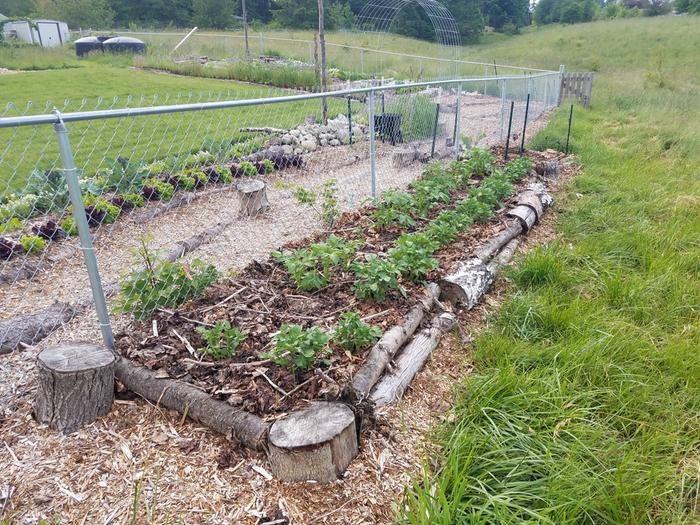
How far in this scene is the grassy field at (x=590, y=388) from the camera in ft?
6.13

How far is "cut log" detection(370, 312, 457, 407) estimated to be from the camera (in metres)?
2.45

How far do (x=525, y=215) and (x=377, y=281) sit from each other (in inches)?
103

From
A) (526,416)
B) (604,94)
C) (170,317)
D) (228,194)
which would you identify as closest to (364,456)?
(526,416)

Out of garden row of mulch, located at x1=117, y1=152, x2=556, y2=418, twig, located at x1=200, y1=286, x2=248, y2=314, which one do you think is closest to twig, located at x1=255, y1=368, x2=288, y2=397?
garden row of mulch, located at x1=117, y1=152, x2=556, y2=418

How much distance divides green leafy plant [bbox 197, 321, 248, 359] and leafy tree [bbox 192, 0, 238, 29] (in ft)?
157

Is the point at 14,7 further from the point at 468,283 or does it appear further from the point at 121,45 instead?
the point at 468,283

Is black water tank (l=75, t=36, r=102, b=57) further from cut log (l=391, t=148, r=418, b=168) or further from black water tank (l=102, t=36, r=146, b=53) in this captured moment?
cut log (l=391, t=148, r=418, b=168)

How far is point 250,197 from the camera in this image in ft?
18.0

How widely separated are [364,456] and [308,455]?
0.32m

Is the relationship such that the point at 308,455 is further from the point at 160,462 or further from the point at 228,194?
the point at 228,194

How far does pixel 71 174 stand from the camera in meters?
2.35

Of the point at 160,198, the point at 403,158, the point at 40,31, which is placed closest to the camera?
the point at 160,198

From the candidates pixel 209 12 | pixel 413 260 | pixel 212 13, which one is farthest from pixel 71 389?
pixel 212 13

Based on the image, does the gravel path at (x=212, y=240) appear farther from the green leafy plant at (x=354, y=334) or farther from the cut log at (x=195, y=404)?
the green leafy plant at (x=354, y=334)
